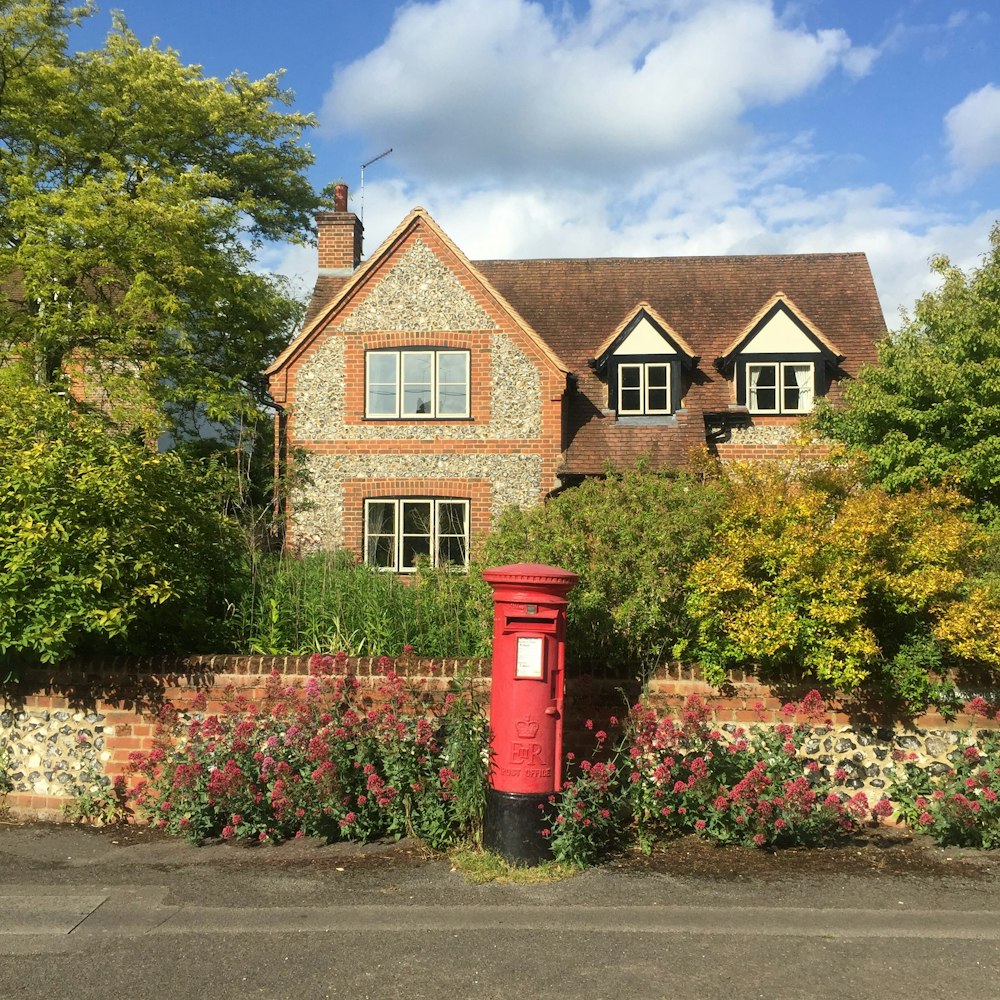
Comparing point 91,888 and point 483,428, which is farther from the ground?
point 483,428

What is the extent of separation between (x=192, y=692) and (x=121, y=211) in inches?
486

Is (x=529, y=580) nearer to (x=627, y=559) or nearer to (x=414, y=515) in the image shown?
(x=627, y=559)

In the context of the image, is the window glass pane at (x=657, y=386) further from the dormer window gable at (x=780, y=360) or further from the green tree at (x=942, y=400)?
the green tree at (x=942, y=400)

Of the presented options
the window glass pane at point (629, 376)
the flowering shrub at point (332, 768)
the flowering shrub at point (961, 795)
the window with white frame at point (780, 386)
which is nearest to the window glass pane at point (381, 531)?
the window glass pane at point (629, 376)

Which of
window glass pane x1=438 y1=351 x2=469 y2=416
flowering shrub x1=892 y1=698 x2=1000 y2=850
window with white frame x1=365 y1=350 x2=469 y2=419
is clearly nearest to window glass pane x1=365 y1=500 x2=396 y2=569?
window with white frame x1=365 y1=350 x2=469 y2=419

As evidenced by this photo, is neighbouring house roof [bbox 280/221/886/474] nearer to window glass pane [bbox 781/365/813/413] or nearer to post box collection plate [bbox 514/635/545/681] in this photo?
window glass pane [bbox 781/365/813/413]

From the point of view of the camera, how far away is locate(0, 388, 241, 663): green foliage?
723 cm

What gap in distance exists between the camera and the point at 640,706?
7.18 meters

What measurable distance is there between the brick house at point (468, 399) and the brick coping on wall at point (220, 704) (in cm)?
1031

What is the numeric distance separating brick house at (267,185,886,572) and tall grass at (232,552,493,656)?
9.01 meters

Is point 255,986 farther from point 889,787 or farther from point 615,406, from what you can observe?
point 615,406

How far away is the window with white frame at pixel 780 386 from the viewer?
1978 centimetres

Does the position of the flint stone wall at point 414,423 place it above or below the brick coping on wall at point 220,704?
above

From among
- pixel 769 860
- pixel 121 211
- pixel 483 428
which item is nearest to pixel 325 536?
pixel 483 428
